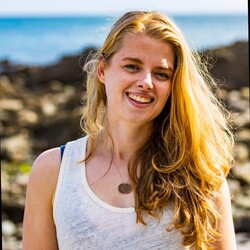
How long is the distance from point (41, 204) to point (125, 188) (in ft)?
1.01

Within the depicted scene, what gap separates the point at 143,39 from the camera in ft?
8.29

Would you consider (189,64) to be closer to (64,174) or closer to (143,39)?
(143,39)

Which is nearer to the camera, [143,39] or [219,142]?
[143,39]

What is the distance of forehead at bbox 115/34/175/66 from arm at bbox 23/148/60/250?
455 mm

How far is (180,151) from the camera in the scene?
2.63 metres

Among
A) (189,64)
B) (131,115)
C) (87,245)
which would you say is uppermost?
(189,64)

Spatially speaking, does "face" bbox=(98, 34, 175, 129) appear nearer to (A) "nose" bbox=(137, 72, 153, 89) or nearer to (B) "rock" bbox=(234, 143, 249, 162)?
(A) "nose" bbox=(137, 72, 153, 89)

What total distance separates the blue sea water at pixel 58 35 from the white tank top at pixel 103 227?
95.6ft

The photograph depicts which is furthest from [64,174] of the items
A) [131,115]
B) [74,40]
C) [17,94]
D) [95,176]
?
[74,40]

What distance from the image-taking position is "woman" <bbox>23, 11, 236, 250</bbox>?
251 centimetres

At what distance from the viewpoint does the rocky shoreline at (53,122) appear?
22.6 ft

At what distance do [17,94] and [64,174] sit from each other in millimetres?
13572

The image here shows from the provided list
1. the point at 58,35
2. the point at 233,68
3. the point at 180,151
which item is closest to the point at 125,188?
the point at 180,151

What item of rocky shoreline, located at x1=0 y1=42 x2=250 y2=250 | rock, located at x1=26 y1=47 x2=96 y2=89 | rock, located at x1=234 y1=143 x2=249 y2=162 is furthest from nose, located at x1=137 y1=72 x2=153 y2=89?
rock, located at x1=26 y1=47 x2=96 y2=89
